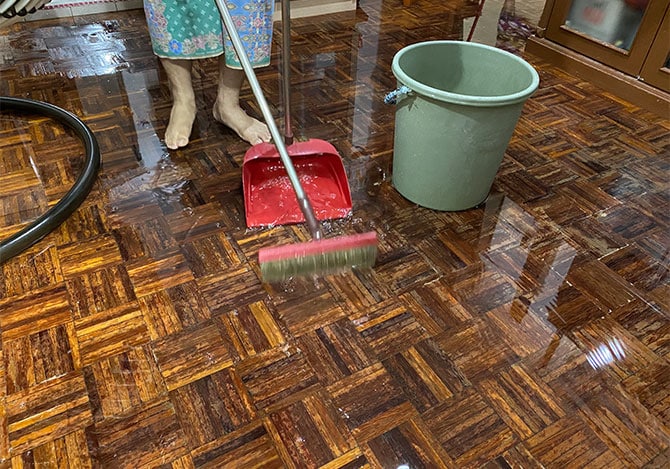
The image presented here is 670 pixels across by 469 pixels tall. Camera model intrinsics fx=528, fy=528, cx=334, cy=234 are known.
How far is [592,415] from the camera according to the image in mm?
926

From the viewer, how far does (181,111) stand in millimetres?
1542

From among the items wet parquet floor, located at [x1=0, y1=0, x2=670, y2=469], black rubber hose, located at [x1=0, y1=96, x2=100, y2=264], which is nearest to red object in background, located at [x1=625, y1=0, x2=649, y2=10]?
wet parquet floor, located at [x1=0, y1=0, x2=670, y2=469]

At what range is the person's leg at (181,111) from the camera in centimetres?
150

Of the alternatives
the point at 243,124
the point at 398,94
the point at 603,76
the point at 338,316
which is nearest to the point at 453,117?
the point at 398,94

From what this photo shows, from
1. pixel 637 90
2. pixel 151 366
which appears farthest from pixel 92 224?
pixel 637 90

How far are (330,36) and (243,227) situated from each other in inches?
51.6

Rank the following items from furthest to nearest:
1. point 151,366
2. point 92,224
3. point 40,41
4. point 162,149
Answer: point 40,41 → point 162,149 → point 92,224 → point 151,366

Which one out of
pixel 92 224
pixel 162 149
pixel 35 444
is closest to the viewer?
pixel 35 444

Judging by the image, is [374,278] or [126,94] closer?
[374,278]

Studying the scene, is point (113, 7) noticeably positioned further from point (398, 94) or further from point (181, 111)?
point (398, 94)

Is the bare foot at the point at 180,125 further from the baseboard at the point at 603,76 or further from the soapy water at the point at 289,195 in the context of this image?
the baseboard at the point at 603,76

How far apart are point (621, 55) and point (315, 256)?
161 cm

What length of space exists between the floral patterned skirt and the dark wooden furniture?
1302mm

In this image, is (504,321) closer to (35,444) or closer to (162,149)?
(35,444)
